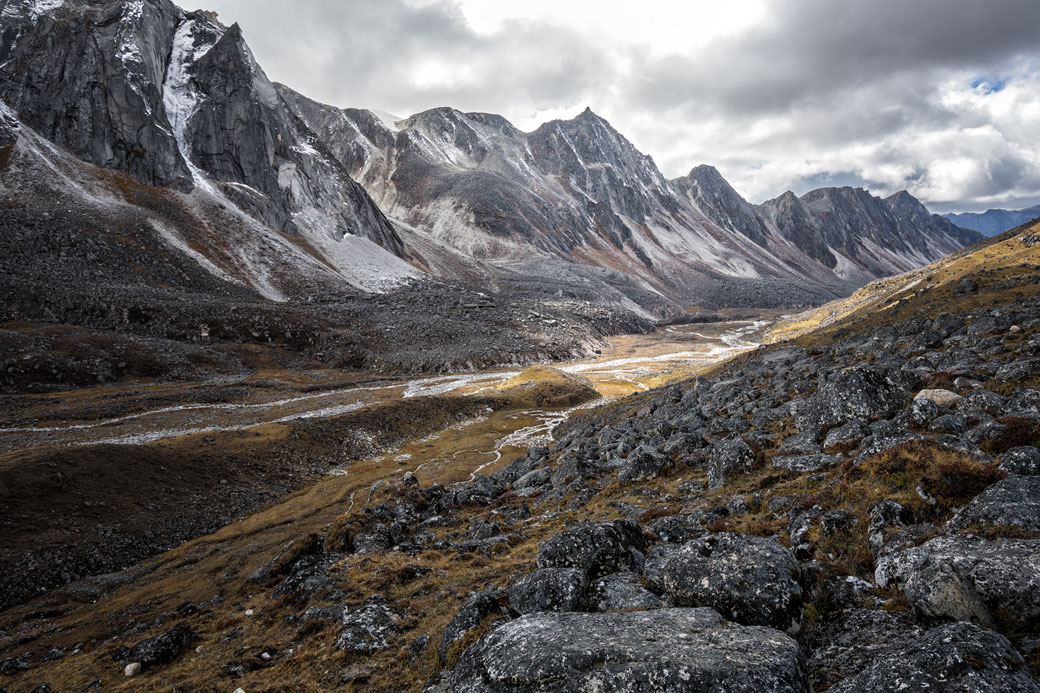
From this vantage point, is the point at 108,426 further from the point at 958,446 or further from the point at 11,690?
the point at 958,446

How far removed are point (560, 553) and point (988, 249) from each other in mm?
98355

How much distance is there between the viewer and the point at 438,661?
10.3 m

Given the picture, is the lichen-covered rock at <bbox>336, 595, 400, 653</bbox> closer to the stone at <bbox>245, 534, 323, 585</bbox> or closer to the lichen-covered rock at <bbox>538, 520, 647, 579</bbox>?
the lichen-covered rock at <bbox>538, 520, 647, 579</bbox>

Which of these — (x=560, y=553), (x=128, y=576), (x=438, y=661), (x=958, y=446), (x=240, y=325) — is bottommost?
(x=128, y=576)

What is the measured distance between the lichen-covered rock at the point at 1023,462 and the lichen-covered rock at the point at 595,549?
8.24 m

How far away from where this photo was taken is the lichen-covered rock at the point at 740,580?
8.29 metres

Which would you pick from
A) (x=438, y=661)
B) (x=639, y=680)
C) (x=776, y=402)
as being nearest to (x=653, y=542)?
(x=438, y=661)

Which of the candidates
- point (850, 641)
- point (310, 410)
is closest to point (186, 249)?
point (310, 410)

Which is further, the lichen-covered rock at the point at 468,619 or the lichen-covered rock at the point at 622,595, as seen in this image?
the lichen-covered rock at the point at 468,619

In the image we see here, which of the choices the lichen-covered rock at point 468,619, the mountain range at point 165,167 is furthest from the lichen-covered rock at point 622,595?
the mountain range at point 165,167

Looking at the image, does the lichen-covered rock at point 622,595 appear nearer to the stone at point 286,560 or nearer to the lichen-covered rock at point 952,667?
the lichen-covered rock at point 952,667

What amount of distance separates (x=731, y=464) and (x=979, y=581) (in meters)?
11.1

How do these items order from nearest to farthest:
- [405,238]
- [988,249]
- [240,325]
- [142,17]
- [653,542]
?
[653,542], [988,249], [240,325], [142,17], [405,238]

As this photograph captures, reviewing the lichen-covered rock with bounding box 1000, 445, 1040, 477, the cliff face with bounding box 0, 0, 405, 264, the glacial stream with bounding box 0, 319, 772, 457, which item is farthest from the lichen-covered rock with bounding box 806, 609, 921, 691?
the cliff face with bounding box 0, 0, 405, 264
